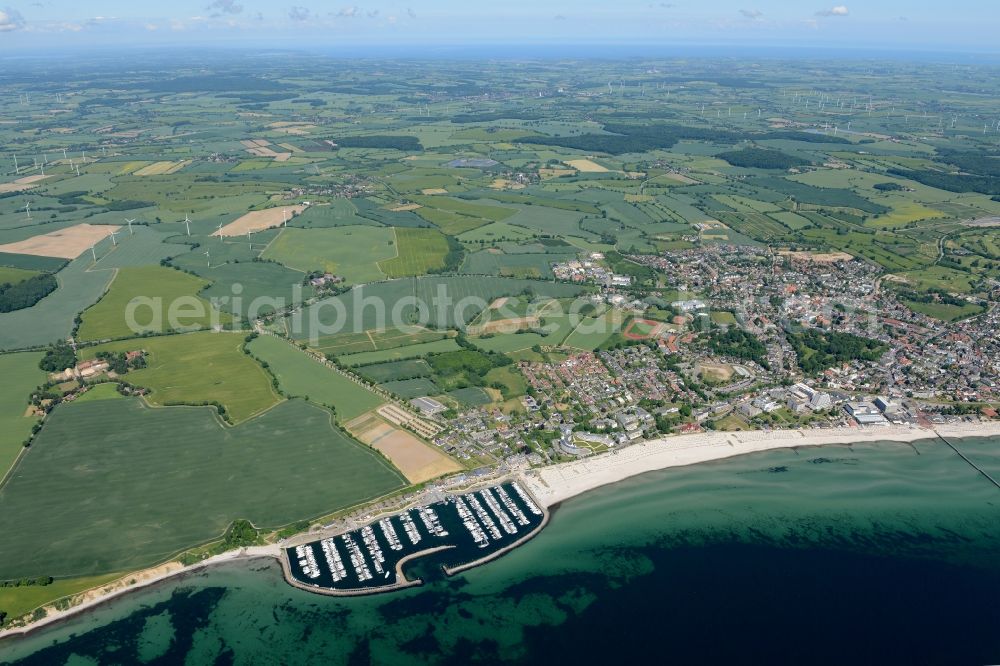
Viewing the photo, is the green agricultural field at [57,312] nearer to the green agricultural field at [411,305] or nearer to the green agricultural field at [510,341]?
the green agricultural field at [411,305]

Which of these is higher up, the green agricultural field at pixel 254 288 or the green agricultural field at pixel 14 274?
the green agricultural field at pixel 14 274

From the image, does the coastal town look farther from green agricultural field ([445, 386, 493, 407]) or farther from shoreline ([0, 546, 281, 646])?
shoreline ([0, 546, 281, 646])

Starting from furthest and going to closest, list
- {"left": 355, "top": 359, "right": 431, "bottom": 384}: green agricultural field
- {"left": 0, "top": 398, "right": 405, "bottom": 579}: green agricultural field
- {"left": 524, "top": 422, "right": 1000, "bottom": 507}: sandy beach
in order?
{"left": 355, "top": 359, "right": 431, "bottom": 384}: green agricultural field
{"left": 524, "top": 422, "right": 1000, "bottom": 507}: sandy beach
{"left": 0, "top": 398, "right": 405, "bottom": 579}: green agricultural field

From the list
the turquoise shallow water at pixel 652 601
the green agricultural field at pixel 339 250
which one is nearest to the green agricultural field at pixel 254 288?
the green agricultural field at pixel 339 250

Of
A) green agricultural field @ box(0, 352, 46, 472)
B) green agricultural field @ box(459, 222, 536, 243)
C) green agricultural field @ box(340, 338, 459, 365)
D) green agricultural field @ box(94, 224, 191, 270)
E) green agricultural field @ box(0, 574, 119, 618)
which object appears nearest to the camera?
green agricultural field @ box(0, 574, 119, 618)

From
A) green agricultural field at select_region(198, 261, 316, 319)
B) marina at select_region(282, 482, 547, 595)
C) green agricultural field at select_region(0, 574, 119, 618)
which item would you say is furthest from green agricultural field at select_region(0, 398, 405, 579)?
green agricultural field at select_region(198, 261, 316, 319)

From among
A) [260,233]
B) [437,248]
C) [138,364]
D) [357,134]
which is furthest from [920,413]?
[357,134]
